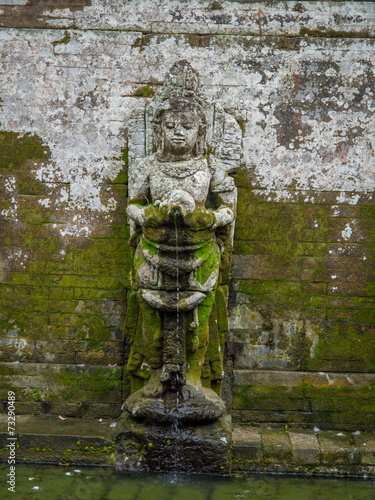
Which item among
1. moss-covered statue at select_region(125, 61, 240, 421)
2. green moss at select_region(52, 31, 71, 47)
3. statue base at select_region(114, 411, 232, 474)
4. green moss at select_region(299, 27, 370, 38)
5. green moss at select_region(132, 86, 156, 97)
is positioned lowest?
statue base at select_region(114, 411, 232, 474)

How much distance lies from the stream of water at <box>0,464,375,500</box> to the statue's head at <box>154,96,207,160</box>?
2548mm

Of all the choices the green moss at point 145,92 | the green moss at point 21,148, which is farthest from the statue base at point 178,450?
the green moss at point 145,92

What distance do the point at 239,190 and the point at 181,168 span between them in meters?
0.74

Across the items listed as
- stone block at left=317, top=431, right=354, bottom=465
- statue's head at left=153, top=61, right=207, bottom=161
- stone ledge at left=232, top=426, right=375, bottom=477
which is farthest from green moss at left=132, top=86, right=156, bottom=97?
stone block at left=317, top=431, right=354, bottom=465

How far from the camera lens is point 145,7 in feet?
15.2

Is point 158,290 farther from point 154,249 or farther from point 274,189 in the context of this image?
point 274,189

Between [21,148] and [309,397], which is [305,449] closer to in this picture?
[309,397]

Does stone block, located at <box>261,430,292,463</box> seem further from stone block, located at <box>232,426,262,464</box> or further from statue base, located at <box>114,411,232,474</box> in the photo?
statue base, located at <box>114,411,232,474</box>

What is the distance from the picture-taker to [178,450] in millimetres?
3988

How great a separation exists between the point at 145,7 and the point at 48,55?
0.97m

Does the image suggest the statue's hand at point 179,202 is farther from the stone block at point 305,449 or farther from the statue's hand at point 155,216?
the stone block at point 305,449

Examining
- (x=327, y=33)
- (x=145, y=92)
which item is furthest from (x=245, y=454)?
(x=327, y=33)

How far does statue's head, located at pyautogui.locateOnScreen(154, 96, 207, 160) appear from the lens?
4.14 m

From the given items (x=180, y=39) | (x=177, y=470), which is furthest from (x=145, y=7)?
(x=177, y=470)
